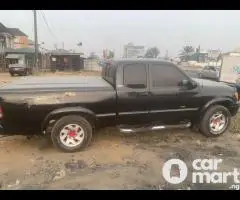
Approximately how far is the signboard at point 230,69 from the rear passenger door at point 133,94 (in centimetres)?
953

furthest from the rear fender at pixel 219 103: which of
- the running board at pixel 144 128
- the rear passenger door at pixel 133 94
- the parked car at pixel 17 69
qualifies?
the parked car at pixel 17 69

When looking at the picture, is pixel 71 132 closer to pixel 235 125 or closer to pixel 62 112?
pixel 62 112

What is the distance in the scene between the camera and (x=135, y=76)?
606 cm

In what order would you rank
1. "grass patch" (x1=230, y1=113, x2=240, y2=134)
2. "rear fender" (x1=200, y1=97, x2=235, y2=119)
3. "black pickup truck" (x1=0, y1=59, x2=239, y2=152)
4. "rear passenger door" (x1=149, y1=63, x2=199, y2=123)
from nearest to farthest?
1. "black pickup truck" (x1=0, y1=59, x2=239, y2=152)
2. "rear passenger door" (x1=149, y1=63, x2=199, y2=123)
3. "rear fender" (x1=200, y1=97, x2=235, y2=119)
4. "grass patch" (x1=230, y1=113, x2=240, y2=134)

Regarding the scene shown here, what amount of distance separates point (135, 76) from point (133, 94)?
41 cm

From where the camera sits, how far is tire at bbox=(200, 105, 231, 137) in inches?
261

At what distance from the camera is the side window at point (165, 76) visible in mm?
6176

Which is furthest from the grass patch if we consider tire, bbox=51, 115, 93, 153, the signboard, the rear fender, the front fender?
the signboard

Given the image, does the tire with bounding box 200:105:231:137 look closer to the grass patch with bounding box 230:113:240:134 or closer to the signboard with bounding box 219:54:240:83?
the grass patch with bounding box 230:113:240:134

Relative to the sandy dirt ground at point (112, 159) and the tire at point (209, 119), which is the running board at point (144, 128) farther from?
the tire at point (209, 119)

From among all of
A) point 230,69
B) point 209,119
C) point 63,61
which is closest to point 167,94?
point 209,119

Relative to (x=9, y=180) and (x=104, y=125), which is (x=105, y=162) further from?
(x=9, y=180)
